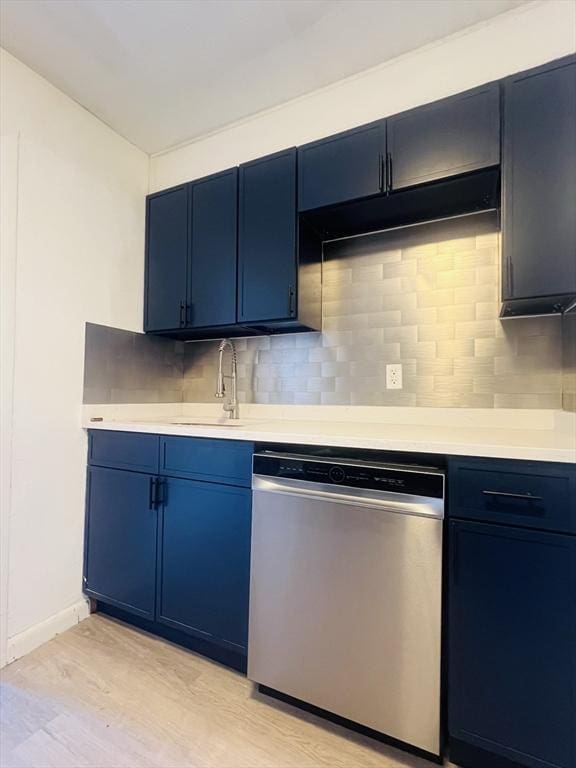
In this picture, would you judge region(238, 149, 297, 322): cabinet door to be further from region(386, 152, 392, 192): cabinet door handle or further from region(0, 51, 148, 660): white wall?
region(0, 51, 148, 660): white wall

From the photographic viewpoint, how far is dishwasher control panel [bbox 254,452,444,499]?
1.19 metres

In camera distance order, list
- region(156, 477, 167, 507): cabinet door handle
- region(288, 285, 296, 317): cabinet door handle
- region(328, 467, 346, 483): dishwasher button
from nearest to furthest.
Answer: region(328, 467, 346, 483): dishwasher button < region(156, 477, 167, 507): cabinet door handle < region(288, 285, 296, 317): cabinet door handle

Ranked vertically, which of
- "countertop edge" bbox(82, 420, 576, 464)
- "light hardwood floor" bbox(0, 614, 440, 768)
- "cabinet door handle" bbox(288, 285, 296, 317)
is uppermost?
"cabinet door handle" bbox(288, 285, 296, 317)

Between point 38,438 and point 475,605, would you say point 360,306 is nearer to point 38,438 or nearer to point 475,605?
point 475,605

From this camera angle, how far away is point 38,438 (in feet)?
5.93

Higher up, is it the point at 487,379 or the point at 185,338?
the point at 185,338

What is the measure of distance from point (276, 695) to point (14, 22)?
9.41 feet

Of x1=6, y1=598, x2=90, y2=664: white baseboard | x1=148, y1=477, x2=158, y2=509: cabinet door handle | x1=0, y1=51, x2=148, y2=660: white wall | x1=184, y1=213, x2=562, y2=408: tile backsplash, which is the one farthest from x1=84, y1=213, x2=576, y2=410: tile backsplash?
x1=6, y1=598, x2=90, y2=664: white baseboard

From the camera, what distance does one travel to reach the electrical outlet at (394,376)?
Result: 6.31ft

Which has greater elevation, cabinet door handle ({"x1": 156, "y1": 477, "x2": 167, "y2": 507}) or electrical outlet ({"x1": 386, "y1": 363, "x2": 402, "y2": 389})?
electrical outlet ({"x1": 386, "y1": 363, "x2": 402, "y2": 389})

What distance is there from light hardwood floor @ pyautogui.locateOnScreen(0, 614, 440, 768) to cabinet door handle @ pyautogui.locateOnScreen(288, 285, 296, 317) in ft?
5.26

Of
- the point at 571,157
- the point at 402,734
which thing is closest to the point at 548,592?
the point at 402,734

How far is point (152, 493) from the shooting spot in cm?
178

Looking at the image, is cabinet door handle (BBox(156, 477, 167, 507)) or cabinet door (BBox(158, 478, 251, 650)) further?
cabinet door handle (BBox(156, 477, 167, 507))
